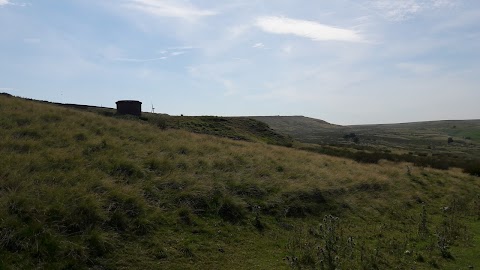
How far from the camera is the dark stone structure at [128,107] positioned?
3862cm

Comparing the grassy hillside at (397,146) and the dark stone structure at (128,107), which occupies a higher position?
the dark stone structure at (128,107)

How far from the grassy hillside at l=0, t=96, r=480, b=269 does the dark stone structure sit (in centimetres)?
2140

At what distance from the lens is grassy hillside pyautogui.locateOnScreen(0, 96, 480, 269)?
727cm

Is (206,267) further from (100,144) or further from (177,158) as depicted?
(100,144)

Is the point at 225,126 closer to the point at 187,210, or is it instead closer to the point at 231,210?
the point at 231,210

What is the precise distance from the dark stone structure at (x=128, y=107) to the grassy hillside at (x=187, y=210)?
70.2ft

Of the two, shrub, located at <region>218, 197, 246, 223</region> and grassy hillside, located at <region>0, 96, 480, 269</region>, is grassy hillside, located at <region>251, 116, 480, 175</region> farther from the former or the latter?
Answer: shrub, located at <region>218, 197, 246, 223</region>

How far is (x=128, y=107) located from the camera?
127 feet

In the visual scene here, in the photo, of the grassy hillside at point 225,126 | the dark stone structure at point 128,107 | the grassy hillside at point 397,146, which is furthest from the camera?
the dark stone structure at point 128,107

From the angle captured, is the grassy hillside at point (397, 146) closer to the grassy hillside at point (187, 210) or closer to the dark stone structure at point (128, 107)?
the grassy hillside at point (187, 210)

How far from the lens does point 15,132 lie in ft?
41.1

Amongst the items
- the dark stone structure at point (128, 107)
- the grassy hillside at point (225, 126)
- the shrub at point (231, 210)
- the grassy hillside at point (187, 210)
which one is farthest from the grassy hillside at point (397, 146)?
the shrub at point (231, 210)

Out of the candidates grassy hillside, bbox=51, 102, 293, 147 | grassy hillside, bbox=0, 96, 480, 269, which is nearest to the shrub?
grassy hillside, bbox=0, 96, 480, 269

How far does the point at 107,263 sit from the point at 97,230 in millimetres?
941
